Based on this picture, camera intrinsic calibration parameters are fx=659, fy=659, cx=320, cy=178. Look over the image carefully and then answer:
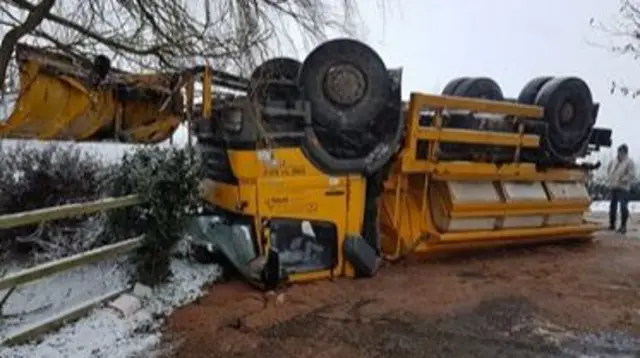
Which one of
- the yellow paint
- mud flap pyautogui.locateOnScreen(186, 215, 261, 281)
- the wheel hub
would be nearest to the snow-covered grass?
the yellow paint

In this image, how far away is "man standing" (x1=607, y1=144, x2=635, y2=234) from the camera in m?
11.5

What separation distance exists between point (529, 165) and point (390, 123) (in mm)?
2268

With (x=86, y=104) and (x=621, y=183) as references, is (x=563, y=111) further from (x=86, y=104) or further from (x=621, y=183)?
(x=86, y=104)

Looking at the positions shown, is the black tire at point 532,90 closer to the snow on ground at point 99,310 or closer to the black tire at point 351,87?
the black tire at point 351,87

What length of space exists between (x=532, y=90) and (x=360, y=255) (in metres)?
3.61

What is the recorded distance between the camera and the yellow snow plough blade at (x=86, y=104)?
14.7 ft

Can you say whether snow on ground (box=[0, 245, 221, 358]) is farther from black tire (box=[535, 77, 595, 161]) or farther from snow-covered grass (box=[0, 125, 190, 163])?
black tire (box=[535, 77, 595, 161])

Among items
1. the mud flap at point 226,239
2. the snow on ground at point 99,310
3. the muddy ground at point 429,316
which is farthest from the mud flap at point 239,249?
the snow on ground at point 99,310

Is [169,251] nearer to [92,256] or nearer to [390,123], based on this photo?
[92,256]

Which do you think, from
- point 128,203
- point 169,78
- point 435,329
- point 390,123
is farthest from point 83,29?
point 390,123

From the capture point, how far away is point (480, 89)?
911 centimetres

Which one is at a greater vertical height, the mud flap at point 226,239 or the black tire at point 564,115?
the black tire at point 564,115

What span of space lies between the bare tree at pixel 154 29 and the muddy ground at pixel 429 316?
6.53ft

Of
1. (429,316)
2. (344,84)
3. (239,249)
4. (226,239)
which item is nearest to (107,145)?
(226,239)
